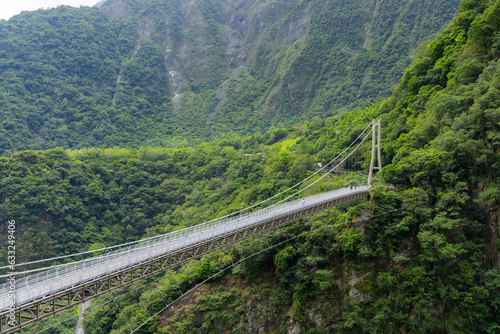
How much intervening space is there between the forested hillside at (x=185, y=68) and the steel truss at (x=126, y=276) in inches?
2920

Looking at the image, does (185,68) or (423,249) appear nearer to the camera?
(423,249)

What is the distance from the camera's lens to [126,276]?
15352mm

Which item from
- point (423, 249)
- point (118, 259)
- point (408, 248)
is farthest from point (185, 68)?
point (423, 249)

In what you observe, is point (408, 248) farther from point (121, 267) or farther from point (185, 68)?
point (185, 68)

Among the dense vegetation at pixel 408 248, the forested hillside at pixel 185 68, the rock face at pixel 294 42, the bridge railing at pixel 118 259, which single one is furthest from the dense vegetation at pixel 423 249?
the rock face at pixel 294 42

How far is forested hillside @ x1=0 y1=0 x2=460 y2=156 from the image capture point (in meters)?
96.5

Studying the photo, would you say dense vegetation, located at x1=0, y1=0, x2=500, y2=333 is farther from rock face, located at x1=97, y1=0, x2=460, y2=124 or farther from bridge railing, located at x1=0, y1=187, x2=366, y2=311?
rock face, located at x1=97, y1=0, x2=460, y2=124

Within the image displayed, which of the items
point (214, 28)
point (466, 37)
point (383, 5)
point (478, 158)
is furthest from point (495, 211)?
point (214, 28)

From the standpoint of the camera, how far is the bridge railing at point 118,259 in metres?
12.8

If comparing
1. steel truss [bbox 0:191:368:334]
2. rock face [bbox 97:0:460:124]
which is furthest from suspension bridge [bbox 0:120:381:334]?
rock face [bbox 97:0:460:124]

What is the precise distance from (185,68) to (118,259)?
15196 cm

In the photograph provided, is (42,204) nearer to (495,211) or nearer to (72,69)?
(495,211)

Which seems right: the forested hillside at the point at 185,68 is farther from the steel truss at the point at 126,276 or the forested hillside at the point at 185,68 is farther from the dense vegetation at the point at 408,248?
the steel truss at the point at 126,276

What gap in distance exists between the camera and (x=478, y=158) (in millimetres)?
19453
